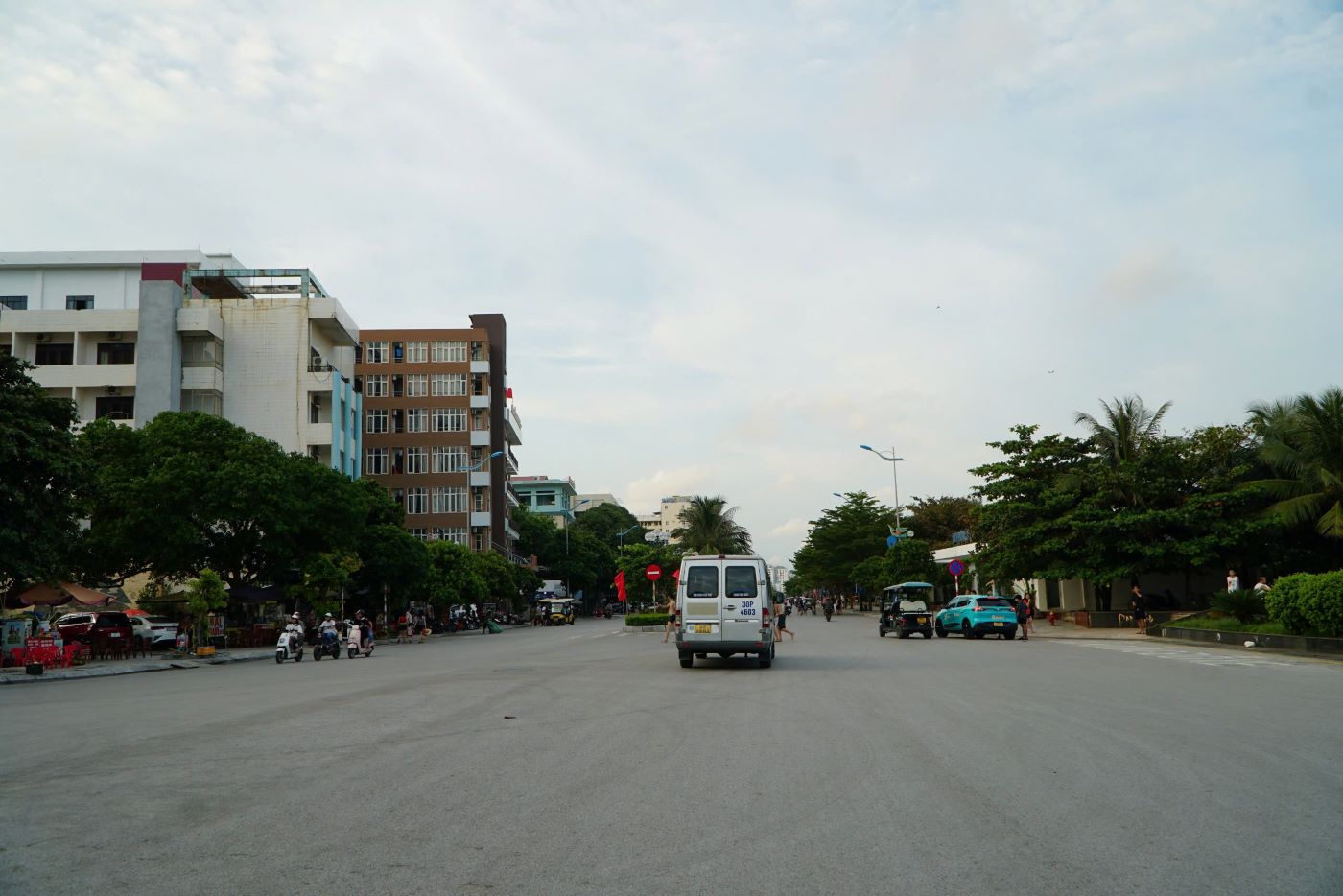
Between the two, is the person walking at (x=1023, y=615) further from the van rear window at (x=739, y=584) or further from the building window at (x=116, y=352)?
the building window at (x=116, y=352)

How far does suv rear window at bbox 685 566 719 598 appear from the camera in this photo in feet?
71.4

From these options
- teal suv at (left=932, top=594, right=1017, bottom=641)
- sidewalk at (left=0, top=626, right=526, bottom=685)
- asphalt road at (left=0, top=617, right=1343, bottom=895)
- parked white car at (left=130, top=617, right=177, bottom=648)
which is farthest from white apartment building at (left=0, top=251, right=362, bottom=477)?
asphalt road at (left=0, top=617, right=1343, bottom=895)

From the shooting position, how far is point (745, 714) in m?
13.1

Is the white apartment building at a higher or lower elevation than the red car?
higher

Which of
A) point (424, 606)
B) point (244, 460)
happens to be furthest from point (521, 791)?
point (424, 606)

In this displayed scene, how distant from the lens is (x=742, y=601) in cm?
2161

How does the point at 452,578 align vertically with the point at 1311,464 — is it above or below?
below

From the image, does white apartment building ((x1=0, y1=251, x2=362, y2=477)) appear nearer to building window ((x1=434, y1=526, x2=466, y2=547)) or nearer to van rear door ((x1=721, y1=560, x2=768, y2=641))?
building window ((x1=434, y1=526, x2=466, y2=547))

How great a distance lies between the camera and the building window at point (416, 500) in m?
82.0

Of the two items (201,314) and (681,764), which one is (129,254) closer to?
(201,314)

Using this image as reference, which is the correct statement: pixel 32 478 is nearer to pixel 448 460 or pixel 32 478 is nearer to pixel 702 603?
pixel 702 603

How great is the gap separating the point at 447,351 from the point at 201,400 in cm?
3020

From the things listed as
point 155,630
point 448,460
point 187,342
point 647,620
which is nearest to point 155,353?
point 187,342

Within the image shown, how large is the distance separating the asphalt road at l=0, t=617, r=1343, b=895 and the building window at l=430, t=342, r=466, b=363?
71695mm
